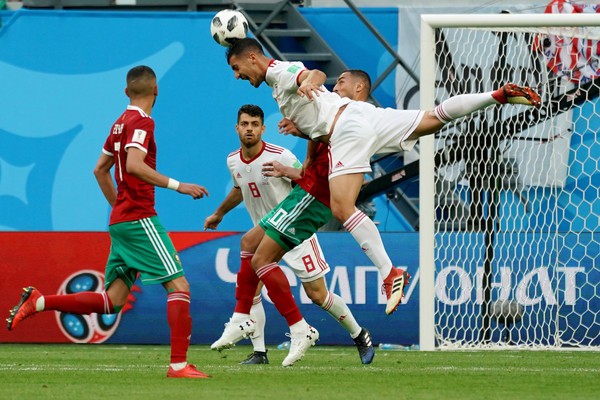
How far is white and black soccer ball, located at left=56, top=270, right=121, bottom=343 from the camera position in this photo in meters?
12.0

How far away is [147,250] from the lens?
7586mm

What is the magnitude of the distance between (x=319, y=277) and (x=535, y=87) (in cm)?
430

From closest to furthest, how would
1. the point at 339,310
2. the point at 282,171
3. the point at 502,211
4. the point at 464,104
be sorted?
the point at 464,104
the point at 282,171
the point at 339,310
the point at 502,211

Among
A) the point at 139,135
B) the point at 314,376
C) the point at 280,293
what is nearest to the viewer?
the point at 139,135

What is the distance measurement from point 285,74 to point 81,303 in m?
2.01

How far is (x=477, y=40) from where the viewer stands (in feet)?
44.1

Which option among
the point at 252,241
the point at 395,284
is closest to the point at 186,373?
the point at 395,284

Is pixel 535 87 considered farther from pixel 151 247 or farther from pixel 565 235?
pixel 151 247

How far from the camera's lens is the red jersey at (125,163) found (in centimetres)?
758

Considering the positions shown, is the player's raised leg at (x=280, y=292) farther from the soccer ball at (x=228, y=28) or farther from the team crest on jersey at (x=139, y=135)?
the team crest on jersey at (x=139, y=135)

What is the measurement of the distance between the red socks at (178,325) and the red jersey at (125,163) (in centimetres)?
56

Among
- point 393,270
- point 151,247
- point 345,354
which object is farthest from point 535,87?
point 151,247

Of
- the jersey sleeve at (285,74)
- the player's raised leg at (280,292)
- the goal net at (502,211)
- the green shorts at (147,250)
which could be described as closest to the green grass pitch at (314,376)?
the player's raised leg at (280,292)

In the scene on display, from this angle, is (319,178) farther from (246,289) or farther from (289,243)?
(246,289)
